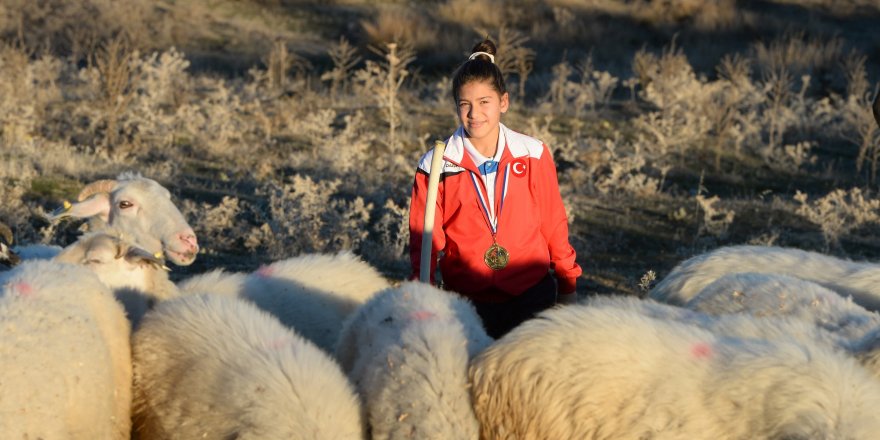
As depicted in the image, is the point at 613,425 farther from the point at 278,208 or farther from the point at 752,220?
the point at 752,220

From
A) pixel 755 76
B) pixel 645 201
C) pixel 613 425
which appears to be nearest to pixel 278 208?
pixel 645 201

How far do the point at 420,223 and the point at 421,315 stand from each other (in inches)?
43.8

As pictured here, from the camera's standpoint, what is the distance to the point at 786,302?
514 cm

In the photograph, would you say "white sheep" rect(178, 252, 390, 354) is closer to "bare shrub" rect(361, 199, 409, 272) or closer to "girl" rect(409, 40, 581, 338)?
"girl" rect(409, 40, 581, 338)

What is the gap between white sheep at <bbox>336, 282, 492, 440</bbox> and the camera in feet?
13.4

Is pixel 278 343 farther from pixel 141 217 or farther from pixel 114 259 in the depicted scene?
pixel 141 217

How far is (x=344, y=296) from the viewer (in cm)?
659

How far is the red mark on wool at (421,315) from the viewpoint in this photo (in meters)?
4.59

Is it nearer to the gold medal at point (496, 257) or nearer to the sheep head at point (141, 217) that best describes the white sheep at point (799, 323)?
the gold medal at point (496, 257)

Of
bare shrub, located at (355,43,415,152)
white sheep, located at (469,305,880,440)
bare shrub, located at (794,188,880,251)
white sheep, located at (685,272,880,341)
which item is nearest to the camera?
white sheep, located at (469,305,880,440)

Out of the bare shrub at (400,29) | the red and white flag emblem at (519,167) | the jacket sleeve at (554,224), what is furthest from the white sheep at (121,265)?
the bare shrub at (400,29)

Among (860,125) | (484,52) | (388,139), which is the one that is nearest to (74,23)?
(388,139)

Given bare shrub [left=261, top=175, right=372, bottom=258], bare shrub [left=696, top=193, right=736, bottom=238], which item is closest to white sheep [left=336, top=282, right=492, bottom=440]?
bare shrub [left=261, top=175, right=372, bottom=258]

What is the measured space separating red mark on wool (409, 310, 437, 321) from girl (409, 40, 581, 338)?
3.38ft
